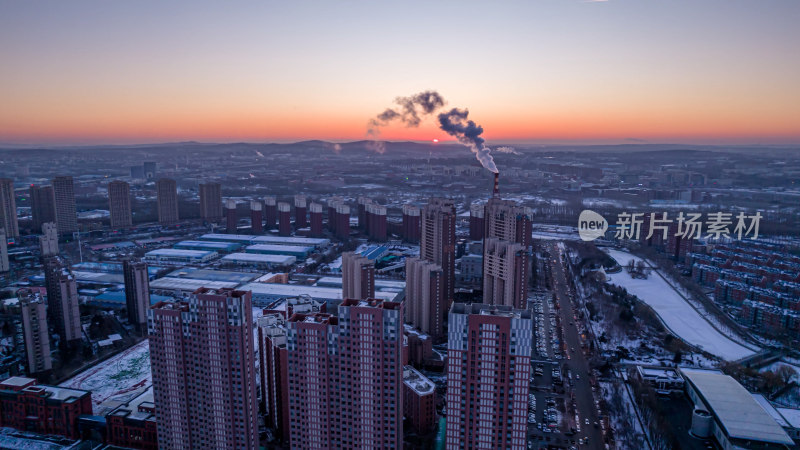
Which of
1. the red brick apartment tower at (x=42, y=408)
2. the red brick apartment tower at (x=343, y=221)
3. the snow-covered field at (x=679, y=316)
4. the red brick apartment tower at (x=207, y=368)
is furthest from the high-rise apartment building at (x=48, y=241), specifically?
the snow-covered field at (x=679, y=316)

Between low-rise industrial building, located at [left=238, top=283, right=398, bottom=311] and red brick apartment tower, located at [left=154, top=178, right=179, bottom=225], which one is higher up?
red brick apartment tower, located at [left=154, top=178, right=179, bottom=225]

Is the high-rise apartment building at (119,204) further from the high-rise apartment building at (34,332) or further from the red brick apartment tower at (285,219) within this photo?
the high-rise apartment building at (34,332)

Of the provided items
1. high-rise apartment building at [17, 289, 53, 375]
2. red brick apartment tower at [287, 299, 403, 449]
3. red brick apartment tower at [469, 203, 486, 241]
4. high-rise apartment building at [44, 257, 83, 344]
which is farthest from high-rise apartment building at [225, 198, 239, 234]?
red brick apartment tower at [287, 299, 403, 449]

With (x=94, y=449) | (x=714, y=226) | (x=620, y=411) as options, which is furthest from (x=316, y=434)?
(x=714, y=226)

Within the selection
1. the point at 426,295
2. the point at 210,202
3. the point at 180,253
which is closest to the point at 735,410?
the point at 426,295

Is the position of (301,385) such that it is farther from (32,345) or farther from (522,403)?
(32,345)

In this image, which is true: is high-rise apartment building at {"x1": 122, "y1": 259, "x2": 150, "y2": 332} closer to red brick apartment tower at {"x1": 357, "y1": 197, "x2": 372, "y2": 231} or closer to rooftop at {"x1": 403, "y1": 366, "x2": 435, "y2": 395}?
rooftop at {"x1": 403, "y1": 366, "x2": 435, "y2": 395}
